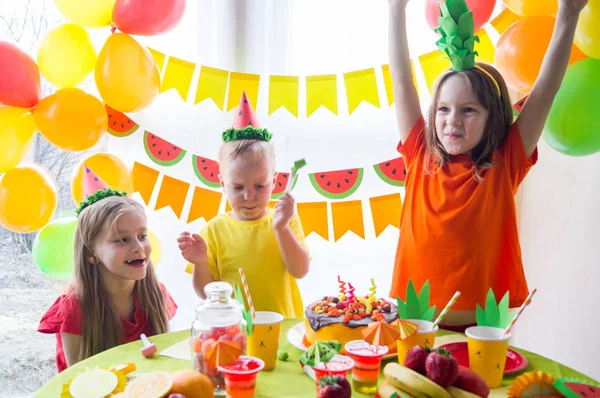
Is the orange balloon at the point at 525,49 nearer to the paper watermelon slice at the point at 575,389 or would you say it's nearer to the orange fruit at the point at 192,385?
the paper watermelon slice at the point at 575,389

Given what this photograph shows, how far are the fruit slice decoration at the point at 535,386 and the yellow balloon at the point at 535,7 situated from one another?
4.50 ft

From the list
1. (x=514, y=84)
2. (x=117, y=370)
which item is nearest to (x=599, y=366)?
(x=514, y=84)

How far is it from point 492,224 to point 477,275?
0.17 metres

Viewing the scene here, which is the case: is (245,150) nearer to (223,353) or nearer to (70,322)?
(70,322)

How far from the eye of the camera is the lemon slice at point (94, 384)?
3.88 ft

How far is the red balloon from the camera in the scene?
6.76 ft

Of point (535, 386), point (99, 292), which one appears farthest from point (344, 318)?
point (99, 292)

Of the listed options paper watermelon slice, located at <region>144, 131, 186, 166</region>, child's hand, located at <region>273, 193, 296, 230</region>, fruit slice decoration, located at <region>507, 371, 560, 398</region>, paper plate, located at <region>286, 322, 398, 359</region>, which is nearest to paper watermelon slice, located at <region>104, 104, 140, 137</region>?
paper watermelon slice, located at <region>144, 131, 186, 166</region>

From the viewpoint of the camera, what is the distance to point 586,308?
229 cm

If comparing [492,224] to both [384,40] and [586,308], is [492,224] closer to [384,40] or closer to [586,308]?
[586,308]

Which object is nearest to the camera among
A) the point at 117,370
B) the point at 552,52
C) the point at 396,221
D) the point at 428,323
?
the point at 117,370

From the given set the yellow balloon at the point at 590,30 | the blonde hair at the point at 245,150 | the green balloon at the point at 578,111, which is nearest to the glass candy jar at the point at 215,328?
the blonde hair at the point at 245,150

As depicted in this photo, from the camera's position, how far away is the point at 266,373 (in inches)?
54.6

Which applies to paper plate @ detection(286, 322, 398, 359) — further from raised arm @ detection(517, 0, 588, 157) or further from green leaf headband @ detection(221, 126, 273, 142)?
raised arm @ detection(517, 0, 588, 157)
